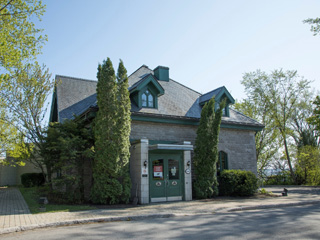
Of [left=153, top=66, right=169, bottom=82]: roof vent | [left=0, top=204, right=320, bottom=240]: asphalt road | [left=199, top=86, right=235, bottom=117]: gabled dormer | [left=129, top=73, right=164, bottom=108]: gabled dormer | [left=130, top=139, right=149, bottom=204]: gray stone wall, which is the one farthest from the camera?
[left=153, top=66, right=169, bottom=82]: roof vent

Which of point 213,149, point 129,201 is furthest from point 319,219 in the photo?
point 129,201

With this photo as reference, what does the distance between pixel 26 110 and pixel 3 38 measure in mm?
6625

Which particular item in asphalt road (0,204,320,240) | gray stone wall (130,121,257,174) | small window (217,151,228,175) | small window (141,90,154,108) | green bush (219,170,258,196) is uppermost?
small window (141,90,154,108)

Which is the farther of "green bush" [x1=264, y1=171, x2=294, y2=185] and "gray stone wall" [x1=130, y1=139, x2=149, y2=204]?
"green bush" [x1=264, y1=171, x2=294, y2=185]

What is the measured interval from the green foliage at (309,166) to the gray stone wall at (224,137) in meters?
9.52

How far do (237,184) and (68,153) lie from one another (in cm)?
934

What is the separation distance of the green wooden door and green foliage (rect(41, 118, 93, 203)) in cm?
324

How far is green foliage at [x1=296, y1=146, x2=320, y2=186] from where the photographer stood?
24625mm

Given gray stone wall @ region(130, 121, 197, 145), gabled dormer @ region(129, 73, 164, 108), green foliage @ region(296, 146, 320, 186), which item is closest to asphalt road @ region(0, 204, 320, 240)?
gray stone wall @ region(130, 121, 197, 145)

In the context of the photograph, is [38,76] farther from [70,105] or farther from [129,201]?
[129,201]

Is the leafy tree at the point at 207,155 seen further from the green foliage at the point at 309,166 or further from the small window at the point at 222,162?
the green foliage at the point at 309,166

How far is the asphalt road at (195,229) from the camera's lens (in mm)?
6465

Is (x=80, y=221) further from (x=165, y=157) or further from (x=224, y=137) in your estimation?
(x=224, y=137)

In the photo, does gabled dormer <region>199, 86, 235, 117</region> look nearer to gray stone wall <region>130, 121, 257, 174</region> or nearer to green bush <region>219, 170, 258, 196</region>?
gray stone wall <region>130, 121, 257, 174</region>
